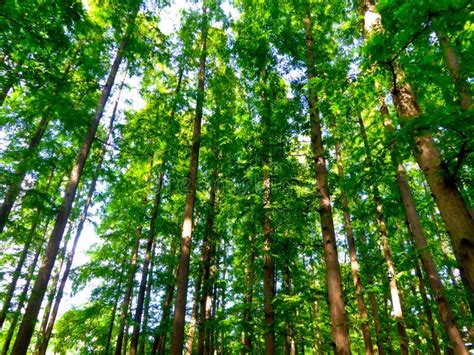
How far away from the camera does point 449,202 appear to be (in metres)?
3.76

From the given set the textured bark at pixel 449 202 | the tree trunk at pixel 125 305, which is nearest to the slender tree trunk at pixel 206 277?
the tree trunk at pixel 125 305

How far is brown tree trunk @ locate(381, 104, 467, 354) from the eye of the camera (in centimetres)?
677

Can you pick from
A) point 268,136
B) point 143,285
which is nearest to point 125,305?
point 143,285

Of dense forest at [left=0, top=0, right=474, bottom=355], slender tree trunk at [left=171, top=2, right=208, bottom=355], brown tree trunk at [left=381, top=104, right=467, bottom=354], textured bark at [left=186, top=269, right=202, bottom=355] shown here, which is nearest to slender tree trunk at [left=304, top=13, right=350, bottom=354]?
dense forest at [left=0, top=0, right=474, bottom=355]

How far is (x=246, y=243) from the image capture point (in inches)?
477

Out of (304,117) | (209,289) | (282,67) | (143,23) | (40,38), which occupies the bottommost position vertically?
(209,289)

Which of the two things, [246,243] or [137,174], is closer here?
[246,243]

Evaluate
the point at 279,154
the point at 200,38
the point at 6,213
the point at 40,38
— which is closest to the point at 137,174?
the point at 6,213

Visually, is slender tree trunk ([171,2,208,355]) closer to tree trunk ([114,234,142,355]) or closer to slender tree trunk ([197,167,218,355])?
slender tree trunk ([197,167,218,355])

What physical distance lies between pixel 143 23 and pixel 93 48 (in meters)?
3.10

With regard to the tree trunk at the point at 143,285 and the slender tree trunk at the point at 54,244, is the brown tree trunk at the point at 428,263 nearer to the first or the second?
the slender tree trunk at the point at 54,244

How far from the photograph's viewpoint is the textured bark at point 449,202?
3.46 metres

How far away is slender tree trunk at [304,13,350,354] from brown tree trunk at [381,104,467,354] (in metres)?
1.84

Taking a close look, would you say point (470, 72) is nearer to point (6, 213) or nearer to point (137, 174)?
point (6, 213)
